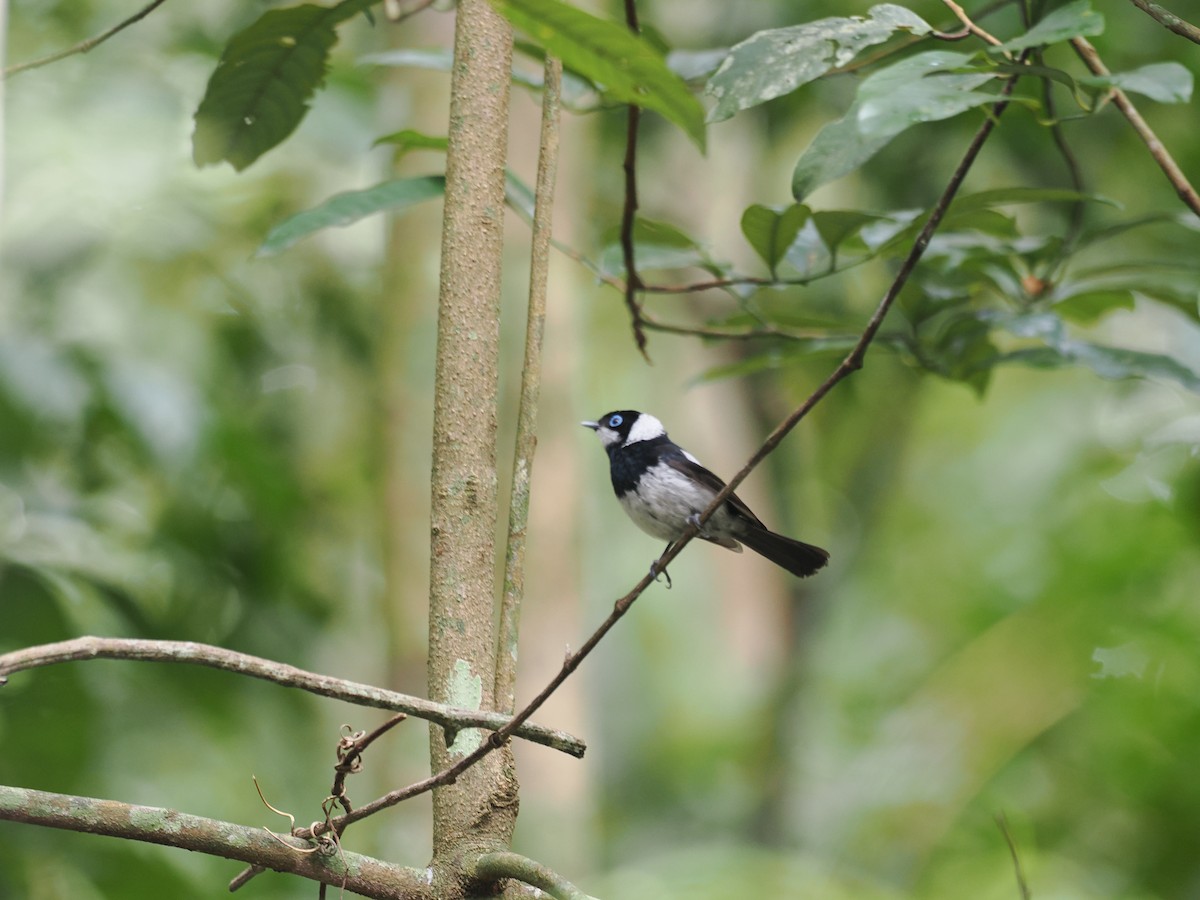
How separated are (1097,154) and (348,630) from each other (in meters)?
4.12

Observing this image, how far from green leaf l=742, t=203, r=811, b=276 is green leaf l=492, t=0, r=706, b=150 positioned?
85cm

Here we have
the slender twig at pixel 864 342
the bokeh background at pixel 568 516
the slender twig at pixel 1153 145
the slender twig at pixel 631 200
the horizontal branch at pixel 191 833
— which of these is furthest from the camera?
the bokeh background at pixel 568 516

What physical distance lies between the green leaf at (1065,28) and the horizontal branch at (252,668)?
1081mm

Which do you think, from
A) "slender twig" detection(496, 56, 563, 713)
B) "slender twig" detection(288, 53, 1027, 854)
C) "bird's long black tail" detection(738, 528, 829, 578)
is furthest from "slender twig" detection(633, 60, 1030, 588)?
"bird's long black tail" detection(738, 528, 829, 578)

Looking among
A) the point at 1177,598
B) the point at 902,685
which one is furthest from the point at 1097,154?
the point at 902,685

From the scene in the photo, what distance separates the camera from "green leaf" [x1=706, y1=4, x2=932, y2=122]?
1683 millimetres

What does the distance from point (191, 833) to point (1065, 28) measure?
1.53 metres

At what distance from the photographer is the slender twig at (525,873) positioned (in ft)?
4.33

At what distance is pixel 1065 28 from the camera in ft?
5.17

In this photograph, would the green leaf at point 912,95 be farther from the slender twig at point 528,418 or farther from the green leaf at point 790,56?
the slender twig at point 528,418

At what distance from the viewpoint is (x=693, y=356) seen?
8633 mm

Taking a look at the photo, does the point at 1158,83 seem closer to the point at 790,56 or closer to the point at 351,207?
the point at 790,56

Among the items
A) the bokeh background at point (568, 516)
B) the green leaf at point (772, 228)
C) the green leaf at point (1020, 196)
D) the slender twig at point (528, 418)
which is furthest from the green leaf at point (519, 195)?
the green leaf at point (1020, 196)

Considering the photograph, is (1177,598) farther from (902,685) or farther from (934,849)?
(902,685)
